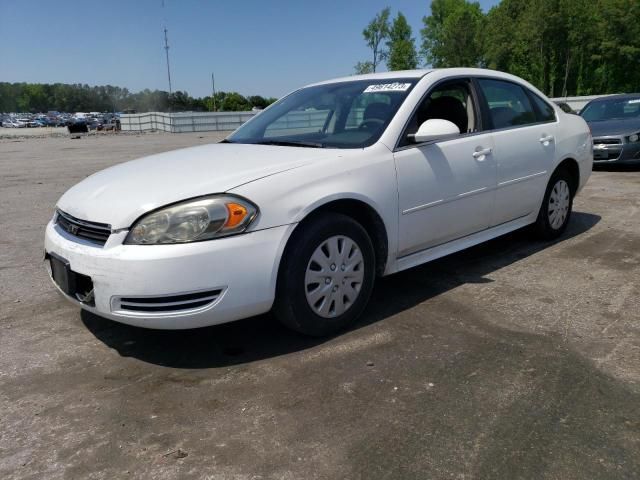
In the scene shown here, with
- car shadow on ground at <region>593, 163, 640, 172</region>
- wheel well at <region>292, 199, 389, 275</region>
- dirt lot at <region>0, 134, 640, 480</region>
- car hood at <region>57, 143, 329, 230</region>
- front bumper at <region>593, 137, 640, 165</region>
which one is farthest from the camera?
car shadow on ground at <region>593, 163, 640, 172</region>

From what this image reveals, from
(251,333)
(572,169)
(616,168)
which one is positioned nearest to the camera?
(251,333)

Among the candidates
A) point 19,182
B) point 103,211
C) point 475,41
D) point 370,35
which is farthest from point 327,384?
point 370,35

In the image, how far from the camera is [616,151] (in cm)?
964

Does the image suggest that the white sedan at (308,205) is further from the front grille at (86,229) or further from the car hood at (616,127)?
the car hood at (616,127)

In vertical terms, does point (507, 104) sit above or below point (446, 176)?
above

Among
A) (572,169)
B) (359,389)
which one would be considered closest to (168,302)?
(359,389)

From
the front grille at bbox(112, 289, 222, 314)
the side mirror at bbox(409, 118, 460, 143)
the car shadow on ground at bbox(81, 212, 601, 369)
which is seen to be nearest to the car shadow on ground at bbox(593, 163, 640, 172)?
the car shadow on ground at bbox(81, 212, 601, 369)

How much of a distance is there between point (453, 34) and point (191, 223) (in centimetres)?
5597

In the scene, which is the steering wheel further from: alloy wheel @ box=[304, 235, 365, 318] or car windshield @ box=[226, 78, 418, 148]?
alloy wheel @ box=[304, 235, 365, 318]

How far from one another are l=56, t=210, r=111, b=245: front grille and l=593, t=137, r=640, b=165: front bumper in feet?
30.4

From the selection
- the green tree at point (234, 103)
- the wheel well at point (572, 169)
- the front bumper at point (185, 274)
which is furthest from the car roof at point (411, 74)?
the green tree at point (234, 103)

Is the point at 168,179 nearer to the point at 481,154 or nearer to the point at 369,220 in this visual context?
the point at 369,220

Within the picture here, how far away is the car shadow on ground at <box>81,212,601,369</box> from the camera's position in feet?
10.0

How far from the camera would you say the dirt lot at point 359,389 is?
6.99ft
